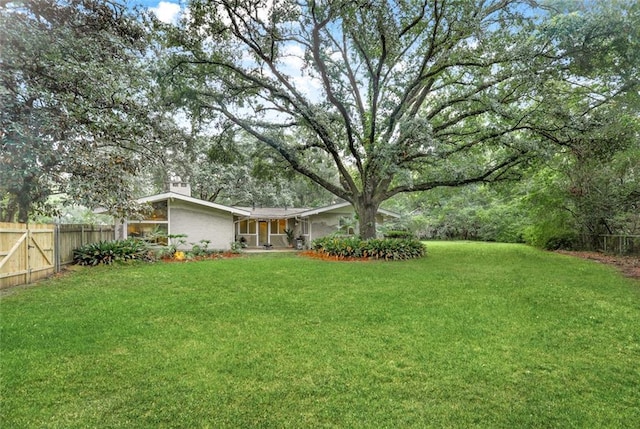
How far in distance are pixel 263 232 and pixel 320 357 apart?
1737 centimetres

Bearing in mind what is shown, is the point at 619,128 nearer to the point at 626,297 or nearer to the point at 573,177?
the point at 573,177

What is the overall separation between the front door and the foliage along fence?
10513 millimetres

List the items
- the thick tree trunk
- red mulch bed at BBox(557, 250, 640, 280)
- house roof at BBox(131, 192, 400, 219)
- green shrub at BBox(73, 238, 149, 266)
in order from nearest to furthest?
red mulch bed at BBox(557, 250, 640, 280), green shrub at BBox(73, 238, 149, 266), the thick tree trunk, house roof at BBox(131, 192, 400, 219)

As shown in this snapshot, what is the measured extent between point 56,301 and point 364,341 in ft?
19.4

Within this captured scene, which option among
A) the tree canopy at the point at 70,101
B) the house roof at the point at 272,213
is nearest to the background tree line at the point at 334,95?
the tree canopy at the point at 70,101

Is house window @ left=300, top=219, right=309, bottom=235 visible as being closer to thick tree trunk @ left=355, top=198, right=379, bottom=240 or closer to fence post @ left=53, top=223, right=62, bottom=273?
thick tree trunk @ left=355, top=198, right=379, bottom=240

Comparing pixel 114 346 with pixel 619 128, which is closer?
pixel 114 346

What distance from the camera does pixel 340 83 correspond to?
505 inches

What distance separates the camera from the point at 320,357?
3.95 meters

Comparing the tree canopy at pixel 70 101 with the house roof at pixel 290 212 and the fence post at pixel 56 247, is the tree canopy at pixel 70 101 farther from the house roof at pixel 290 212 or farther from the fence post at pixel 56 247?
the house roof at pixel 290 212

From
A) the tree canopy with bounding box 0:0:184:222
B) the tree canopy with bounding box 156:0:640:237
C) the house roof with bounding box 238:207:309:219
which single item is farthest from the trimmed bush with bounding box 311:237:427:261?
the tree canopy with bounding box 0:0:184:222

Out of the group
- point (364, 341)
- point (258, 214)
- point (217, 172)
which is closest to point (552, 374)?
point (364, 341)

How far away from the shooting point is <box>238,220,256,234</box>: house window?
2066 centimetres

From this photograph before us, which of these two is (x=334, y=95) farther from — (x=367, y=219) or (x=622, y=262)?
(x=622, y=262)
